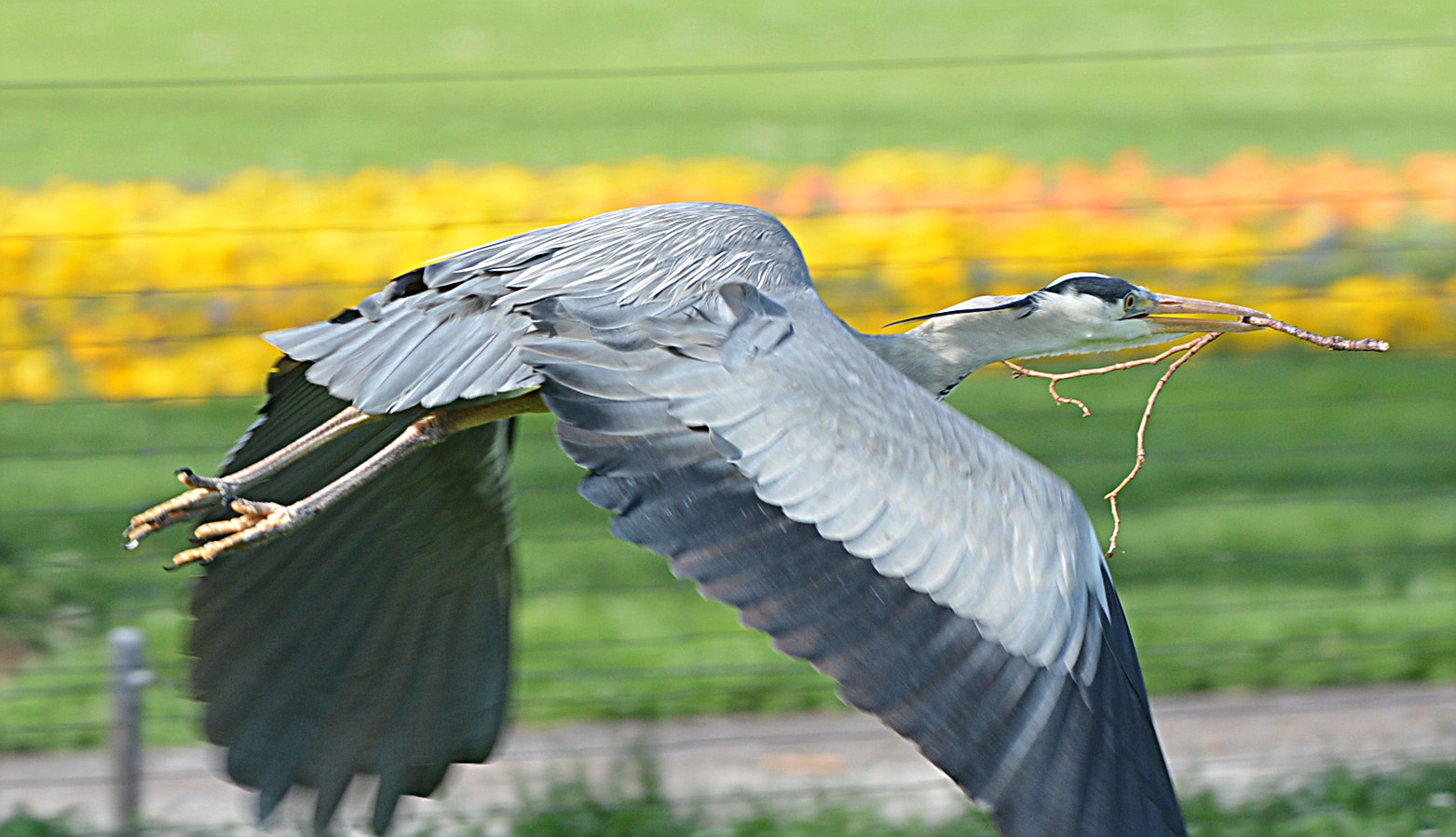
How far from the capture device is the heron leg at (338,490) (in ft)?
10.4

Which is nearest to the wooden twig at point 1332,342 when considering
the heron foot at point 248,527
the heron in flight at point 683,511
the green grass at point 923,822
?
the heron in flight at point 683,511

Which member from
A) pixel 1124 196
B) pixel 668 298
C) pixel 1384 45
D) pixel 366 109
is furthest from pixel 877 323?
pixel 366 109

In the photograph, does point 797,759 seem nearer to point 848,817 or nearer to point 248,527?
point 848,817

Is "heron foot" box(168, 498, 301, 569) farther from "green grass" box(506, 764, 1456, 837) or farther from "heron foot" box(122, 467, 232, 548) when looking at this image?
"green grass" box(506, 764, 1456, 837)

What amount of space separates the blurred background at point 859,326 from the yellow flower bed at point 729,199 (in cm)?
3

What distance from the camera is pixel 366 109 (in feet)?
48.7

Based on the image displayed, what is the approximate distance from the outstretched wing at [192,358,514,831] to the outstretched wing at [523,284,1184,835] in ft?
3.25

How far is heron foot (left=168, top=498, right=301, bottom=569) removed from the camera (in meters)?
3.17

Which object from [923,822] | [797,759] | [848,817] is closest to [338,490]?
[848,817]

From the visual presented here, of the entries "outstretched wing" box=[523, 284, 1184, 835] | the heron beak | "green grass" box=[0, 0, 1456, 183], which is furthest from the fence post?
"green grass" box=[0, 0, 1456, 183]

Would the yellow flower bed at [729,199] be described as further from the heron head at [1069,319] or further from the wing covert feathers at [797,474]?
the wing covert feathers at [797,474]

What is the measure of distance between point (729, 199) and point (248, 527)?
516 centimetres

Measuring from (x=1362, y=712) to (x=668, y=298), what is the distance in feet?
10.0

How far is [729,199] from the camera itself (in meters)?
8.19
